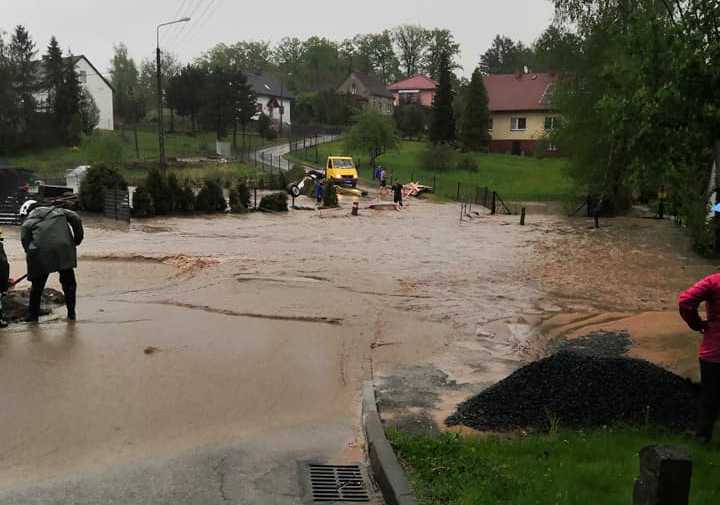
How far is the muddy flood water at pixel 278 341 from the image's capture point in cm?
617

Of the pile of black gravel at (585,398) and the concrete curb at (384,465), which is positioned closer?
the concrete curb at (384,465)

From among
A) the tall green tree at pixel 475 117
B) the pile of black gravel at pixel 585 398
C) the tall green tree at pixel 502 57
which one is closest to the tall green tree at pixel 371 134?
the tall green tree at pixel 475 117

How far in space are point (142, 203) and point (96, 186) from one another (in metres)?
1.96

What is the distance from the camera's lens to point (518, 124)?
247 feet

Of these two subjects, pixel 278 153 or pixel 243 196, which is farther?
pixel 278 153

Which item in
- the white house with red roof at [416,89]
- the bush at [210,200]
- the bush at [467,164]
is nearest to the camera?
the bush at [210,200]

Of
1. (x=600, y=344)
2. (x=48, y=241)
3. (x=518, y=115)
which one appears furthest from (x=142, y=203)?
(x=518, y=115)

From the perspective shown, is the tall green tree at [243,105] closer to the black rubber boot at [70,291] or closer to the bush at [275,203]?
the bush at [275,203]

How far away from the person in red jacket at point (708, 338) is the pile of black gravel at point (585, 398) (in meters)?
0.31

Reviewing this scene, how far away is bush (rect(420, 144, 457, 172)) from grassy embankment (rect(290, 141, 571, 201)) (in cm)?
62

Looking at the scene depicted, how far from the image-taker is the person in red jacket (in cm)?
568

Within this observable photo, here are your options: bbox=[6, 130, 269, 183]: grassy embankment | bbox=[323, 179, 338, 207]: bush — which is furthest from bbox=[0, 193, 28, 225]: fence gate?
bbox=[6, 130, 269, 183]: grassy embankment

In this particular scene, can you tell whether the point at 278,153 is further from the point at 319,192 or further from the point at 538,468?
the point at 538,468

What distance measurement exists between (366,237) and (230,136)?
208ft
